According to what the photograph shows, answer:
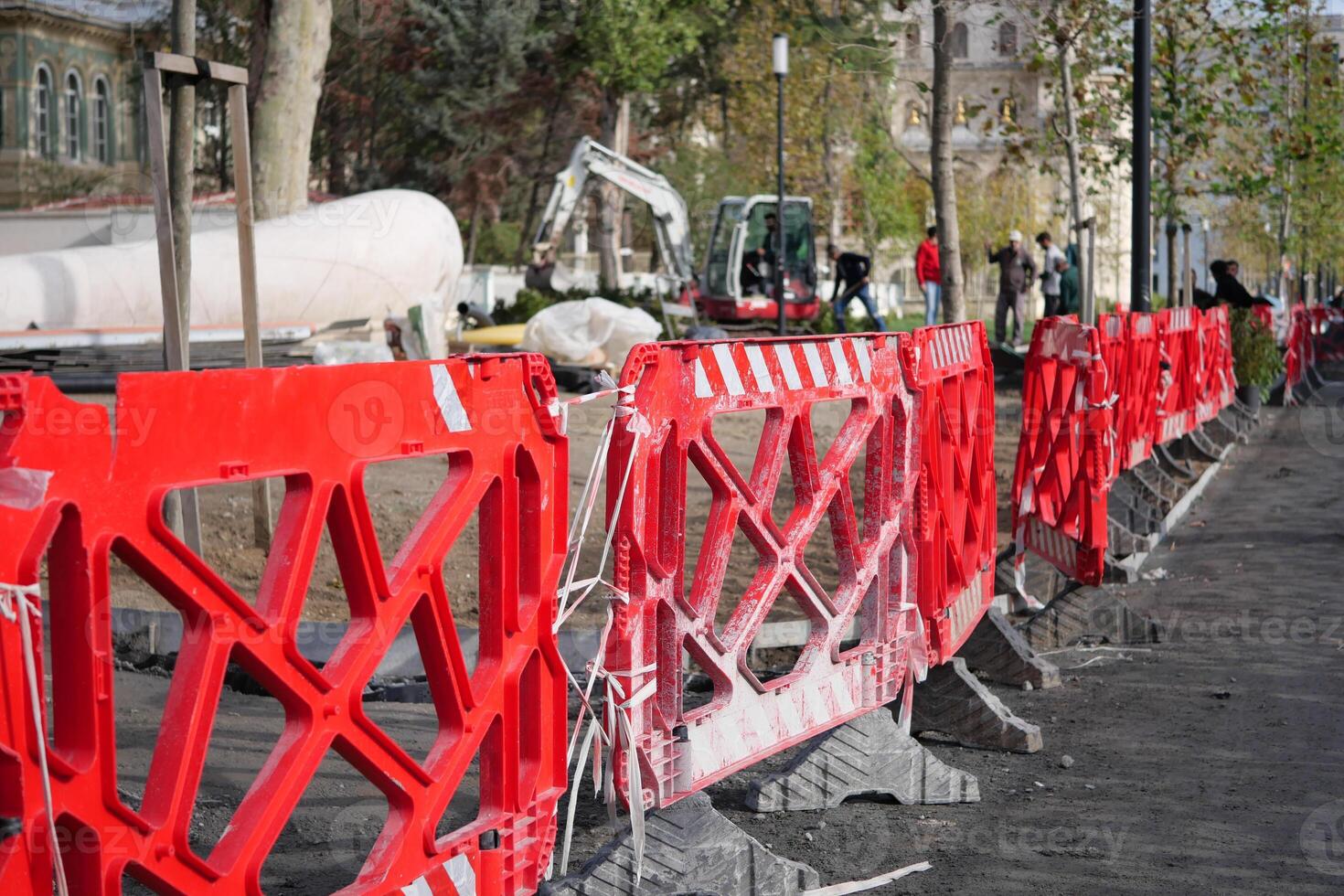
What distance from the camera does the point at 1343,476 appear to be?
1519 centimetres

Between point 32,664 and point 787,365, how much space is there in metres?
2.71

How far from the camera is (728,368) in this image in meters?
4.31

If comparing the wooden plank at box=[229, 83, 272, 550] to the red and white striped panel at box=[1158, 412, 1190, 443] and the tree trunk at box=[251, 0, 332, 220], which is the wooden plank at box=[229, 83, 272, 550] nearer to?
the red and white striped panel at box=[1158, 412, 1190, 443]

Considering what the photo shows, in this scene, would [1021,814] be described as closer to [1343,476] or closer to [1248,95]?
[1343,476]

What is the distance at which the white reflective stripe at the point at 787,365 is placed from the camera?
15.1 ft

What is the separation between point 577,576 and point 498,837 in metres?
6.69

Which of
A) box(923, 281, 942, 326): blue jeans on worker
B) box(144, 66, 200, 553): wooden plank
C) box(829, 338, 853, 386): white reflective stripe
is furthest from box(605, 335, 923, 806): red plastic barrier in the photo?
box(923, 281, 942, 326): blue jeans on worker

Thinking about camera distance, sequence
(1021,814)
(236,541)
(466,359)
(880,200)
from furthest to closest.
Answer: (880,200) → (236,541) → (1021,814) → (466,359)

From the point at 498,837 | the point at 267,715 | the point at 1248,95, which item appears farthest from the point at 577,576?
the point at 1248,95

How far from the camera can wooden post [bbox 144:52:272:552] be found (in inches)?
306
